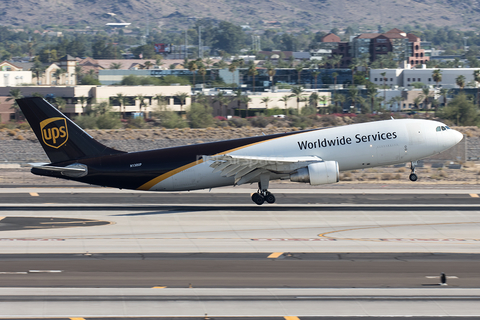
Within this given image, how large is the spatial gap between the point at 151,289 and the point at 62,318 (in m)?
3.70

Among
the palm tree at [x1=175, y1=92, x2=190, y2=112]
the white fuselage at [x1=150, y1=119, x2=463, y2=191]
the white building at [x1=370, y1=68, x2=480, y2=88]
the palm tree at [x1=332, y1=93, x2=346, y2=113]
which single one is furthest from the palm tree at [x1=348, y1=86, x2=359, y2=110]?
the white fuselage at [x1=150, y1=119, x2=463, y2=191]

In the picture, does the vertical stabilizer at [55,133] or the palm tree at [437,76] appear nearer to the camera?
the vertical stabilizer at [55,133]

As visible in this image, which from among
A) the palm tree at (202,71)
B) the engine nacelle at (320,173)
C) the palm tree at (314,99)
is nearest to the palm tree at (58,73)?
the palm tree at (202,71)

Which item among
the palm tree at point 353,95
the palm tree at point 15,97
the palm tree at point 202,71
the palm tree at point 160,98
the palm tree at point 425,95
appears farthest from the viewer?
the palm tree at point 202,71

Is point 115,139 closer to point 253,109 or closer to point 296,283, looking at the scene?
point 253,109

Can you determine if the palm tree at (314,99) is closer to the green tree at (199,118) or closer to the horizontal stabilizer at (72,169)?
the green tree at (199,118)

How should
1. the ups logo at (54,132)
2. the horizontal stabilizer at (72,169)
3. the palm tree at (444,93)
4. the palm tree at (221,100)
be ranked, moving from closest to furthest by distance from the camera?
the horizontal stabilizer at (72,169) < the ups logo at (54,132) < the palm tree at (221,100) < the palm tree at (444,93)

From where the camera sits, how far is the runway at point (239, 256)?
67.9 ft

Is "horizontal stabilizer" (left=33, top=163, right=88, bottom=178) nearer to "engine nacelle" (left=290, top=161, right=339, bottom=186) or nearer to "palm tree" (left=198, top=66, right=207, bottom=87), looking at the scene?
"engine nacelle" (left=290, top=161, right=339, bottom=186)

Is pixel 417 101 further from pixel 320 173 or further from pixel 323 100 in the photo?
pixel 320 173

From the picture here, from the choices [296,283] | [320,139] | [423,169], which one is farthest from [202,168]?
[423,169]

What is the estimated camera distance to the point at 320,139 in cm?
3956

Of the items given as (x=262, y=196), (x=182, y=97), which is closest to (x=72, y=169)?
(x=262, y=196)

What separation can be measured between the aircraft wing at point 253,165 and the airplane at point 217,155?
0.20 ft
